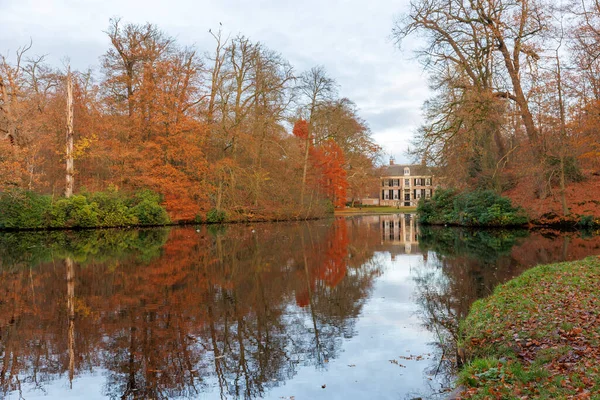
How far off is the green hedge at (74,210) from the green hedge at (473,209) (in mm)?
18023

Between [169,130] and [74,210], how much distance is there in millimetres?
7806

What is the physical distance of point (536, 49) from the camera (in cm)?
2203

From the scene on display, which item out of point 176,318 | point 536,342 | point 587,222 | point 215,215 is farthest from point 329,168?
point 536,342

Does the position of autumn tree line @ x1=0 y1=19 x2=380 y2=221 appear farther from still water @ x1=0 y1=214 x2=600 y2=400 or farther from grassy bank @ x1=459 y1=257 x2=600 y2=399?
grassy bank @ x1=459 y1=257 x2=600 y2=399

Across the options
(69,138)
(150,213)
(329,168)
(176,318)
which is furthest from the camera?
(329,168)

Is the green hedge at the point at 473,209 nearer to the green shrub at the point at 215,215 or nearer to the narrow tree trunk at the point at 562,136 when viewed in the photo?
the narrow tree trunk at the point at 562,136

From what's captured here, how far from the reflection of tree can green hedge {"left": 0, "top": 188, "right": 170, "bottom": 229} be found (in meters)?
12.9

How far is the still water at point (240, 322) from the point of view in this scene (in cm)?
516

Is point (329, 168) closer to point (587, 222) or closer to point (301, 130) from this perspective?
point (301, 130)

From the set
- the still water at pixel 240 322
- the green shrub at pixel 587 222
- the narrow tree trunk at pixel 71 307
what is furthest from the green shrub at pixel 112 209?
the green shrub at pixel 587 222

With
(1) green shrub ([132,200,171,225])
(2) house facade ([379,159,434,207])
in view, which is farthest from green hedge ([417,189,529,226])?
(2) house facade ([379,159,434,207])

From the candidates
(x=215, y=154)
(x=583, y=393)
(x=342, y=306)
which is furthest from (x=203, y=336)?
(x=215, y=154)

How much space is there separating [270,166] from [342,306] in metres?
28.8

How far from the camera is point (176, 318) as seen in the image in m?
7.68
